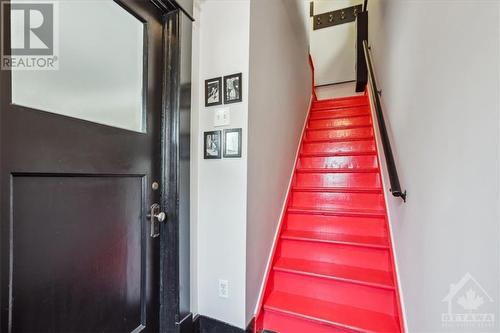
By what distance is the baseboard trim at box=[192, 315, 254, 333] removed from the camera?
1.40 metres

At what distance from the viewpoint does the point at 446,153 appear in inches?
35.8

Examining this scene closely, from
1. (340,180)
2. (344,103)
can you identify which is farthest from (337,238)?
(344,103)

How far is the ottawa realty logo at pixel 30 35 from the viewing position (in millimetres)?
756

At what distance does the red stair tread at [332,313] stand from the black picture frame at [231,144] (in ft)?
3.41

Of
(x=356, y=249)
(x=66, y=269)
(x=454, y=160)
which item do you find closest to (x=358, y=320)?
(x=356, y=249)

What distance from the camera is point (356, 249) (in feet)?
5.79

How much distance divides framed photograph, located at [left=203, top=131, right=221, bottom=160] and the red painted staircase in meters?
0.96

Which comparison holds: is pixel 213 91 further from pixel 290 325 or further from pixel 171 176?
pixel 290 325

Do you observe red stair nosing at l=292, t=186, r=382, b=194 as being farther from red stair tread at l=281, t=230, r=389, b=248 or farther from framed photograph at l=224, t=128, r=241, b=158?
framed photograph at l=224, t=128, r=241, b=158

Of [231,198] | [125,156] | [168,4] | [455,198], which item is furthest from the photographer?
Result: [231,198]

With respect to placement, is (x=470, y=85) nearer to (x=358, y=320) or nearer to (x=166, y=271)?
(x=358, y=320)

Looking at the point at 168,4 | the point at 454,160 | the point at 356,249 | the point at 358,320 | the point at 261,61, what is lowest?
the point at 358,320

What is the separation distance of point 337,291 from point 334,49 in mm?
4535

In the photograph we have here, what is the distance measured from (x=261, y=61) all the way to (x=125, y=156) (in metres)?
1.12
